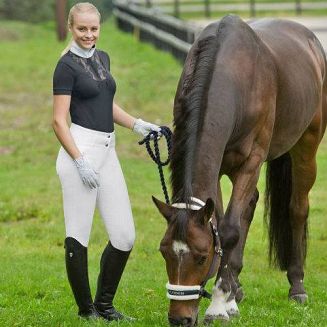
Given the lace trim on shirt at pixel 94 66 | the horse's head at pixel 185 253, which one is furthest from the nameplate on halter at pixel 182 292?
the lace trim on shirt at pixel 94 66

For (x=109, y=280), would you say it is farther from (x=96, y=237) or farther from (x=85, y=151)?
(x=96, y=237)

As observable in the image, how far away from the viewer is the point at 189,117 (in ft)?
22.9

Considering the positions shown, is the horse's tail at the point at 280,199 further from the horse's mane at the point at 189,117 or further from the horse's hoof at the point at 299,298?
the horse's mane at the point at 189,117

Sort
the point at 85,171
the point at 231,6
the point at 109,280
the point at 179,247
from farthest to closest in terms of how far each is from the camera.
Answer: the point at 231,6, the point at 109,280, the point at 85,171, the point at 179,247

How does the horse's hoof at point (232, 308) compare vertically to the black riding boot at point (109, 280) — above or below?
below

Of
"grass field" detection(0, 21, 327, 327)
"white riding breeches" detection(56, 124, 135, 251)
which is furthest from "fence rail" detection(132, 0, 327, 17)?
"white riding breeches" detection(56, 124, 135, 251)

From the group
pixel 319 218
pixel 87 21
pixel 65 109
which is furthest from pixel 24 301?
pixel 319 218

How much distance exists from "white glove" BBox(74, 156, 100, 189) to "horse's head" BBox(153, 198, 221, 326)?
614 millimetres

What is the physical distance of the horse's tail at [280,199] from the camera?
938 centimetres

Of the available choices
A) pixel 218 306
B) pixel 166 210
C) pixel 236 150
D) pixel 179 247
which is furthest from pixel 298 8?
pixel 179 247

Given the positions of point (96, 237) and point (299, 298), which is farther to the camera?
point (96, 237)

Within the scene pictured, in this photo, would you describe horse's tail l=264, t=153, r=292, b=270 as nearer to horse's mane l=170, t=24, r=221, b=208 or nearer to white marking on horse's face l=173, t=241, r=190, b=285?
horse's mane l=170, t=24, r=221, b=208

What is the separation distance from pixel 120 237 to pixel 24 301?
1230 millimetres

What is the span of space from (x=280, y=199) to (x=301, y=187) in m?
0.21
